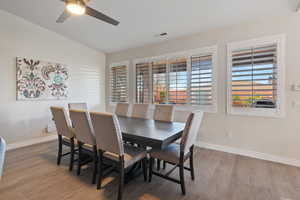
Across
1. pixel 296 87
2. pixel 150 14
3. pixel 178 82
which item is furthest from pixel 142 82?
pixel 296 87

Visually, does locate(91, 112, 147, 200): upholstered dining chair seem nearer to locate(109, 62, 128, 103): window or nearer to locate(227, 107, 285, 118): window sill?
locate(227, 107, 285, 118): window sill

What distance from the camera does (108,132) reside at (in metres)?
1.78

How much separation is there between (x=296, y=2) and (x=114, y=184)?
3.82 meters

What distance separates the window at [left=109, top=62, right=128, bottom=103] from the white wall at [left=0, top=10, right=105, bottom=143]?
0.72 metres

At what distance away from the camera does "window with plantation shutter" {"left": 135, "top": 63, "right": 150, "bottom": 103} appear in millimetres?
4441

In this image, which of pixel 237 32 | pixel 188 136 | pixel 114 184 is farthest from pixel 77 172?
pixel 237 32

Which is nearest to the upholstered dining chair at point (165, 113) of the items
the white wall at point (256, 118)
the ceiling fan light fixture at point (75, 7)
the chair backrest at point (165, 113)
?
the chair backrest at point (165, 113)

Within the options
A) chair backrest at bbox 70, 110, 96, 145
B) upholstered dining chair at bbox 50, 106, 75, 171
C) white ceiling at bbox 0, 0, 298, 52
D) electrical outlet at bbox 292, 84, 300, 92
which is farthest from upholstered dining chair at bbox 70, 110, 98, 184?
electrical outlet at bbox 292, 84, 300, 92

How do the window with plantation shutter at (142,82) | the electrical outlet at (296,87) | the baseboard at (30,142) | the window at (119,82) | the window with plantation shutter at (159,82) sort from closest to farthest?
the electrical outlet at (296,87) < the baseboard at (30,142) < the window with plantation shutter at (159,82) < the window with plantation shutter at (142,82) < the window at (119,82)

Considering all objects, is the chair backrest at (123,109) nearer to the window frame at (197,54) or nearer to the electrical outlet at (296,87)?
the window frame at (197,54)

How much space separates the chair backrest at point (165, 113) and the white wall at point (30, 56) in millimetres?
2758

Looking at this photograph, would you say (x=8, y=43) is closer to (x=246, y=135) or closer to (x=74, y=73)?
(x=74, y=73)

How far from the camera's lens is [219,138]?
3.35 meters

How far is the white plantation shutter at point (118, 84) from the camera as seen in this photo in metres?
4.91
